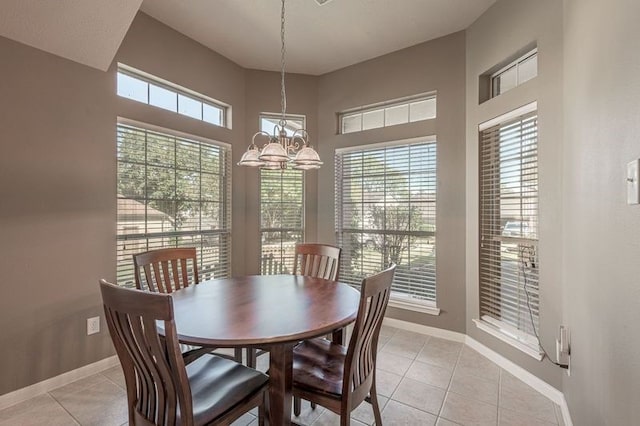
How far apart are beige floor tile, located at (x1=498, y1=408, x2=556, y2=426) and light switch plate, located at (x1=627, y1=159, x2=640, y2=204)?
1624mm

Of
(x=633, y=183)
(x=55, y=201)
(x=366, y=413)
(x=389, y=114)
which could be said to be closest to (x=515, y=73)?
(x=389, y=114)

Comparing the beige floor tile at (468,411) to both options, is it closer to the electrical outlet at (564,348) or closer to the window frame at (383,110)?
the electrical outlet at (564,348)

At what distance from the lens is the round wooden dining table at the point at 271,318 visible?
1351mm

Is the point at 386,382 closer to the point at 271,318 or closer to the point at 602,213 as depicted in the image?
the point at 271,318

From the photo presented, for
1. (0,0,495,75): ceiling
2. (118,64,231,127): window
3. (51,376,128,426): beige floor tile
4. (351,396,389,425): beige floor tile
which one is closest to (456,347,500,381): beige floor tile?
(351,396,389,425): beige floor tile

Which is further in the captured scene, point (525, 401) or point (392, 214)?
point (392, 214)

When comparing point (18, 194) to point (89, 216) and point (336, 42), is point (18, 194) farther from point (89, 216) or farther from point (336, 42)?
point (336, 42)

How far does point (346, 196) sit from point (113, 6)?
273cm

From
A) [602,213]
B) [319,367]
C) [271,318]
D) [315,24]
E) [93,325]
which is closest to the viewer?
[602,213]

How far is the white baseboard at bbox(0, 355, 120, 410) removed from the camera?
6.75 feet

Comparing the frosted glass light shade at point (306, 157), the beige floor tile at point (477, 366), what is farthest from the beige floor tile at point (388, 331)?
the frosted glass light shade at point (306, 157)

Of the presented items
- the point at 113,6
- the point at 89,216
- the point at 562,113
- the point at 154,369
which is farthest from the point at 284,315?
the point at 113,6

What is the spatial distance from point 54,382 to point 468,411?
2925 millimetres

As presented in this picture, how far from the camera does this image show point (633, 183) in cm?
93
